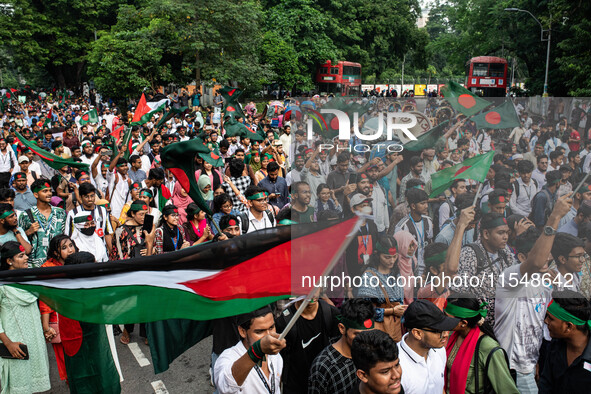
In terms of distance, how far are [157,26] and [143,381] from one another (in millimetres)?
23207

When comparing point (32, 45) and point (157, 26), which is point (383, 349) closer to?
point (157, 26)

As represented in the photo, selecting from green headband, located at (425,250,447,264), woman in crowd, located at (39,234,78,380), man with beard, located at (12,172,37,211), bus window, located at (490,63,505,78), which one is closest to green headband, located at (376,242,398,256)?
green headband, located at (425,250,447,264)

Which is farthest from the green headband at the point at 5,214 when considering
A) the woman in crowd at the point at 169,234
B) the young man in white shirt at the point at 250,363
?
the young man in white shirt at the point at 250,363

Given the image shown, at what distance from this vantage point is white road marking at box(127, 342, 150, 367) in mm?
5305

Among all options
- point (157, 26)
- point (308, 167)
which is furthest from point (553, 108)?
point (157, 26)

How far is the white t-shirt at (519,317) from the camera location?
3.76 meters

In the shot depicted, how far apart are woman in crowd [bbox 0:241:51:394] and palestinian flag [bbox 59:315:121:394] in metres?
0.42

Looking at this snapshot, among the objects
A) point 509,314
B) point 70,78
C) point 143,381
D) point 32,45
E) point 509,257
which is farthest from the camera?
point 70,78

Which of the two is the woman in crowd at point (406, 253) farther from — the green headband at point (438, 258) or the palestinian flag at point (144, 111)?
the palestinian flag at point (144, 111)

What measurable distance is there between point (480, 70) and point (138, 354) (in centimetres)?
2727

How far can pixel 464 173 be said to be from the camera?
4699 millimetres

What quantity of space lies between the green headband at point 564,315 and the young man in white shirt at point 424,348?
619 mm

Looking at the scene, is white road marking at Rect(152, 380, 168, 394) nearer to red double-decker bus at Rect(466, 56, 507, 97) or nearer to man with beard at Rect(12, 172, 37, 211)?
man with beard at Rect(12, 172, 37, 211)

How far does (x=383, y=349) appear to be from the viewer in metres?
2.77
